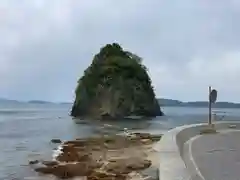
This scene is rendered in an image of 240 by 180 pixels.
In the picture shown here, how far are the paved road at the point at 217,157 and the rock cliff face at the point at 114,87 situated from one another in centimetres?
7036

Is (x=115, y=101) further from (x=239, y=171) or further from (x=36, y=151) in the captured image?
(x=239, y=171)

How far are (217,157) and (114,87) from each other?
75.6m

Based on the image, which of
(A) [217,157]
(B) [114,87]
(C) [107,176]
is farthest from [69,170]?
(B) [114,87]

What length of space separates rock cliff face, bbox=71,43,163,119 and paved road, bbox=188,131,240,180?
70.4 m

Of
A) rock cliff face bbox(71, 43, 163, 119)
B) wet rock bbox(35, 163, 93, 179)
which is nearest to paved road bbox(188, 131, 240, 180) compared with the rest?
wet rock bbox(35, 163, 93, 179)

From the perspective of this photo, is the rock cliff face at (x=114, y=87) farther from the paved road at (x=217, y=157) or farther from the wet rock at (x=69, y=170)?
the paved road at (x=217, y=157)

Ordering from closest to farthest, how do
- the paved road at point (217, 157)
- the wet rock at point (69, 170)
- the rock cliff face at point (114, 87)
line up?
the paved road at point (217, 157) < the wet rock at point (69, 170) < the rock cliff face at point (114, 87)

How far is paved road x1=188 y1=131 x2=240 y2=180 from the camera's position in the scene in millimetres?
9055

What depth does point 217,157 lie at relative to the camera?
39.1ft

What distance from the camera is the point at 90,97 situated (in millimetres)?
91250

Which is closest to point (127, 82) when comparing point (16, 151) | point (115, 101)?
point (115, 101)

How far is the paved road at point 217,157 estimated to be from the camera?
29.7 ft

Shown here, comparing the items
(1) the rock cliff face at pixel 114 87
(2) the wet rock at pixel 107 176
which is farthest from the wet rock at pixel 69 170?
(1) the rock cliff face at pixel 114 87

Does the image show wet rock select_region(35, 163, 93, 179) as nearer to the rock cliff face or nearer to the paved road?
the paved road
